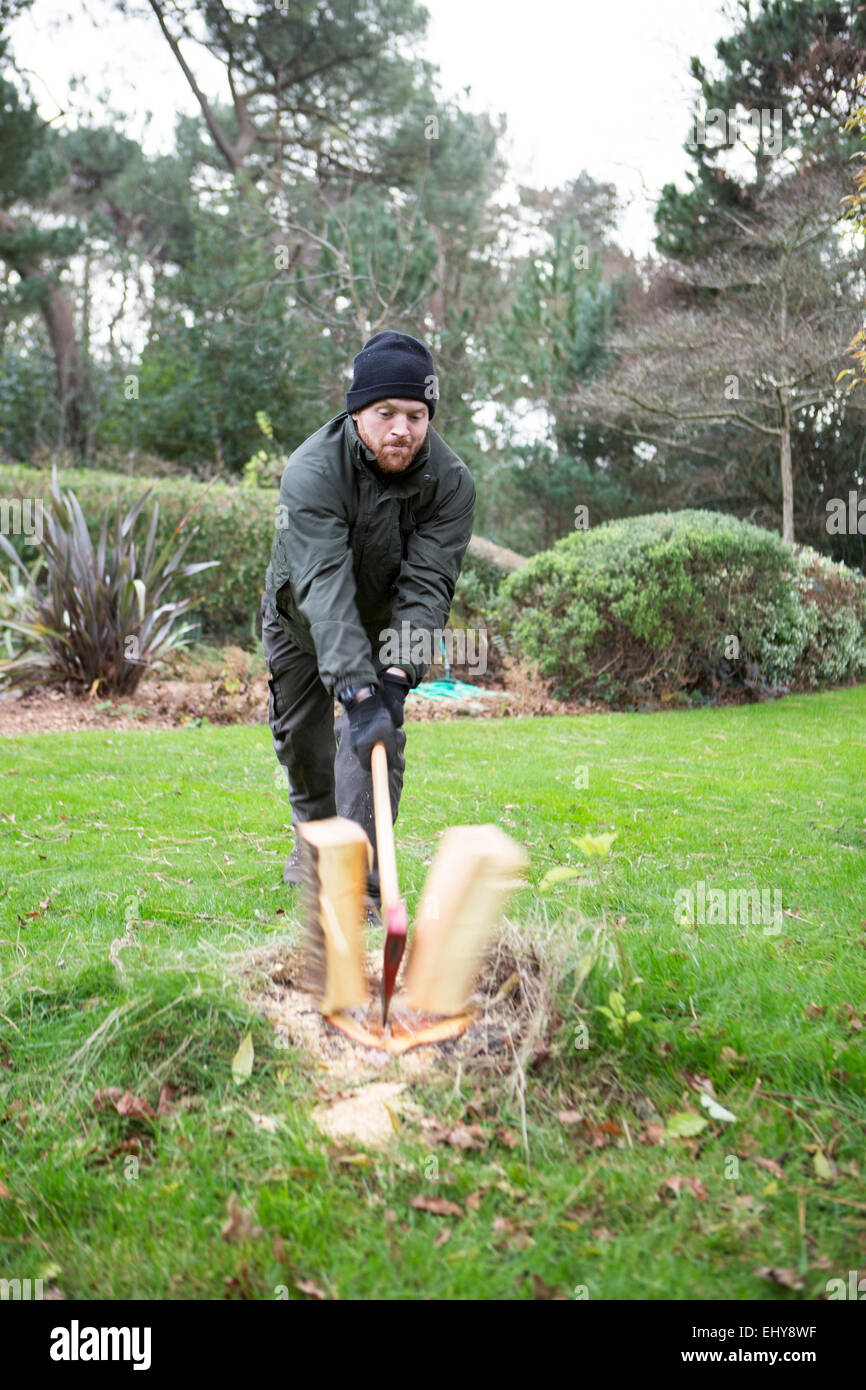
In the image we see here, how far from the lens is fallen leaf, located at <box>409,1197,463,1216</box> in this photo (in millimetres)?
2105

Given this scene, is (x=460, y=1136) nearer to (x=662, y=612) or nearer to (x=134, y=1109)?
(x=134, y=1109)

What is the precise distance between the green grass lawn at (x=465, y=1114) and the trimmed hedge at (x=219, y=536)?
25.2ft

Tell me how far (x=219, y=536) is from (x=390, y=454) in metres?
8.85

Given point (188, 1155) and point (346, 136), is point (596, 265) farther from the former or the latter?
point (188, 1155)

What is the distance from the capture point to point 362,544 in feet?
11.6

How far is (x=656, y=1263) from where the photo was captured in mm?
1927

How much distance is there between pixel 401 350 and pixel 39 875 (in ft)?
8.23

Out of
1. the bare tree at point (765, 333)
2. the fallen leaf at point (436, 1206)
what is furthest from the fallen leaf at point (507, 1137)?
the bare tree at point (765, 333)

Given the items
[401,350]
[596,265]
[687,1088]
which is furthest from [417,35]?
[687,1088]
